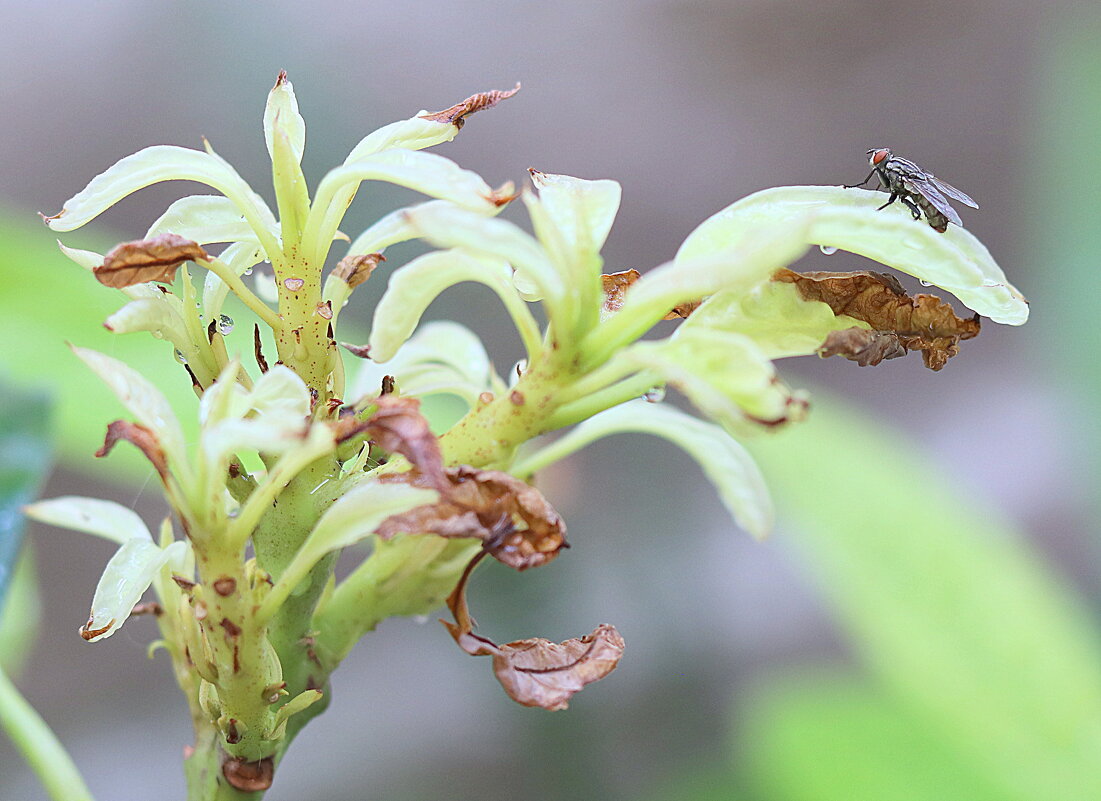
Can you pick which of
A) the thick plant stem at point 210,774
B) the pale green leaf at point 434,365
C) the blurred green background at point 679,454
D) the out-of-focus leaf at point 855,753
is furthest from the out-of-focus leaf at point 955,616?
the thick plant stem at point 210,774

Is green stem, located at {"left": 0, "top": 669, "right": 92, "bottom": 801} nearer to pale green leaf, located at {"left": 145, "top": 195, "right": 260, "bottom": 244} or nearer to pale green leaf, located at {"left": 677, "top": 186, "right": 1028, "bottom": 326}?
pale green leaf, located at {"left": 145, "top": 195, "right": 260, "bottom": 244}

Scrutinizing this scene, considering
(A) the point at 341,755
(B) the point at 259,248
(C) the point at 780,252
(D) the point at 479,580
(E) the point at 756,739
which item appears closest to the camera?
(C) the point at 780,252

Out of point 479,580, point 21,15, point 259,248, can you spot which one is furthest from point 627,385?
point 21,15

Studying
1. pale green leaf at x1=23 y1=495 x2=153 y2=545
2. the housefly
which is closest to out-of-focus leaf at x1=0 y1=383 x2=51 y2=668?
pale green leaf at x1=23 y1=495 x2=153 y2=545

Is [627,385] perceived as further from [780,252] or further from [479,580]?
[479,580]

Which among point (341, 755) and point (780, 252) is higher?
point (780, 252)

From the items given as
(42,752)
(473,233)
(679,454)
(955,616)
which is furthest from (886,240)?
(679,454)

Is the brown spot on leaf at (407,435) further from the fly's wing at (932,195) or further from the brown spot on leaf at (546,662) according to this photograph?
the fly's wing at (932,195)
